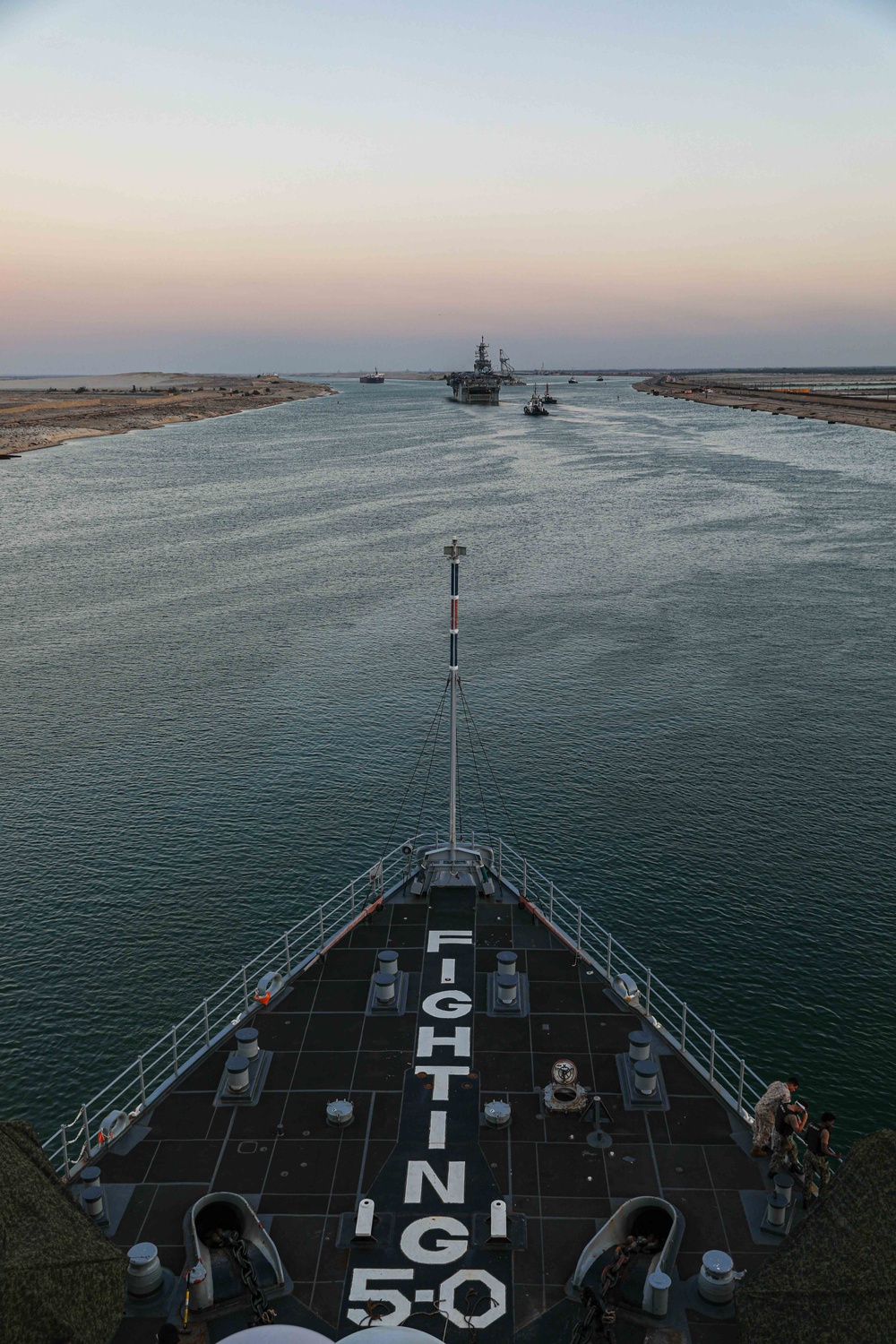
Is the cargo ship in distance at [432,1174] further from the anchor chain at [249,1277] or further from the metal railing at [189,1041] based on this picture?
the metal railing at [189,1041]

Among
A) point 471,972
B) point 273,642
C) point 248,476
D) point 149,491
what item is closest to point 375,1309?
point 471,972

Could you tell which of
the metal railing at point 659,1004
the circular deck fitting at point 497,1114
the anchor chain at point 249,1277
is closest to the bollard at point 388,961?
the circular deck fitting at point 497,1114

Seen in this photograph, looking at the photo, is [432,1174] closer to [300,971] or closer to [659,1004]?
[300,971]

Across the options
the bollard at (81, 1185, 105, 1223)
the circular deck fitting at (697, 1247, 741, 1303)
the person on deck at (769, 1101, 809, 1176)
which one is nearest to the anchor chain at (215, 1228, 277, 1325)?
the bollard at (81, 1185, 105, 1223)

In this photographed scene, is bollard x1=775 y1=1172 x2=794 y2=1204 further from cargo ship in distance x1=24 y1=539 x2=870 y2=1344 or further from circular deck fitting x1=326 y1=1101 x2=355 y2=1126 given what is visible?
circular deck fitting x1=326 y1=1101 x2=355 y2=1126

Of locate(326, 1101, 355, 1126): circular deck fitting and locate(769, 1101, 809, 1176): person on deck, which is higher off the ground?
locate(769, 1101, 809, 1176): person on deck

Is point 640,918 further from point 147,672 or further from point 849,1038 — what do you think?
point 147,672

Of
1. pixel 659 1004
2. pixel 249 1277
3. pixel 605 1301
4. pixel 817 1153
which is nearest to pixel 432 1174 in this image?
pixel 249 1277
